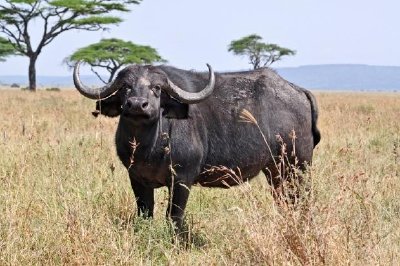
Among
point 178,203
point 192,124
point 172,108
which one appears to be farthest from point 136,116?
point 178,203

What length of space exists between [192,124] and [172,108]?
0.29 m

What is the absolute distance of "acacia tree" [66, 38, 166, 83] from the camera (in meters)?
47.9

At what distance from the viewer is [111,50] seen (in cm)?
5016

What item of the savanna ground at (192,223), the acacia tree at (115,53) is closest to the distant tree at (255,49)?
the acacia tree at (115,53)

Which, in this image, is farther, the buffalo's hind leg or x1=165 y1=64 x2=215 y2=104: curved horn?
the buffalo's hind leg

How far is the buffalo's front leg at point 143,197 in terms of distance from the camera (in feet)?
15.7

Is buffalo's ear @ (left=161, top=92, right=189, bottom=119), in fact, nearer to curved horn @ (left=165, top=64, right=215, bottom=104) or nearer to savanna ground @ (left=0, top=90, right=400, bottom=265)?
curved horn @ (left=165, top=64, right=215, bottom=104)

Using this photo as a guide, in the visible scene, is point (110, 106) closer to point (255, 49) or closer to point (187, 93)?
point (187, 93)

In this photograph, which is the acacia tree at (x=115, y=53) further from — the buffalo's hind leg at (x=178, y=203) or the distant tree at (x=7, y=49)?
the buffalo's hind leg at (x=178, y=203)

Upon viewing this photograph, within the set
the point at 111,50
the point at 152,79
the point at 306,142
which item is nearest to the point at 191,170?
the point at 152,79

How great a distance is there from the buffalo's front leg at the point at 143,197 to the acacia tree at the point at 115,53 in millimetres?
42977

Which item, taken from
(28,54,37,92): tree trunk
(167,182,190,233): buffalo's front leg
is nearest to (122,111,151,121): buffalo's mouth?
(167,182,190,233): buffalo's front leg

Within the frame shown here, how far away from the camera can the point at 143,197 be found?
4.80 m

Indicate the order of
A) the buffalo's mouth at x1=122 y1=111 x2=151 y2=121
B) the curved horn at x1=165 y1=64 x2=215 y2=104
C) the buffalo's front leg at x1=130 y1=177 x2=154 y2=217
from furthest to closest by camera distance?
the buffalo's front leg at x1=130 y1=177 x2=154 y2=217 → the curved horn at x1=165 y1=64 x2=215 y2=104 → the buffalo's mouth at x1=122 y1=111 x2=151 y2=121
